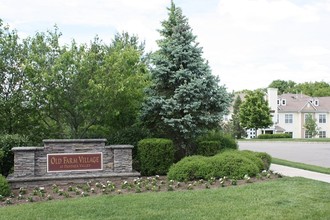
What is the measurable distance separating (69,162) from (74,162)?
135 mm

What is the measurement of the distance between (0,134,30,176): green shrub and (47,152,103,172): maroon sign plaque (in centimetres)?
129

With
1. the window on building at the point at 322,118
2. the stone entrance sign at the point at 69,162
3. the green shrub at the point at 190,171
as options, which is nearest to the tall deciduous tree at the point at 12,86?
the stone entrance sign at the point at 69,162

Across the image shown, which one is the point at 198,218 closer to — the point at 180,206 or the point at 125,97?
the point at 180,206

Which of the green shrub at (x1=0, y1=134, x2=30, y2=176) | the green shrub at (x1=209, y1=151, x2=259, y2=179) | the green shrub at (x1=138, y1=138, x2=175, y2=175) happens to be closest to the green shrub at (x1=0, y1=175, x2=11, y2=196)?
the green shrub at (x1=0, y1=134, x2=30, y2=176)

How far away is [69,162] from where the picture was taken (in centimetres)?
1044

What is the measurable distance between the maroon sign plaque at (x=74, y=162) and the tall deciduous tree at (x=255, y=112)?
120 feet

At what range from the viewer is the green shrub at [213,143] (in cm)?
1244

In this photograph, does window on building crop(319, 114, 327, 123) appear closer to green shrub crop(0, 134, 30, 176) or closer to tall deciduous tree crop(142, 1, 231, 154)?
tall deciduous tree crop(142, 1, 231, 154)

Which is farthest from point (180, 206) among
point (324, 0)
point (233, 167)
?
point (324, 0)

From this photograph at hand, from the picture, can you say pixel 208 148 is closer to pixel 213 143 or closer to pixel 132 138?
pixel 213 143

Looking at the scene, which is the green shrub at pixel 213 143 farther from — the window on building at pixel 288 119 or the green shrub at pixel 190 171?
the window on building at pixel 288 119

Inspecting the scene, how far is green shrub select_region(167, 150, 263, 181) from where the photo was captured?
9.71 m

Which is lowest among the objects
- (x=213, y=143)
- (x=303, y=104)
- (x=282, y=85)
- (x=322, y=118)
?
(x=213, y=143)

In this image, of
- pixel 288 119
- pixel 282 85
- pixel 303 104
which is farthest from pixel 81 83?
pixel 282 85
